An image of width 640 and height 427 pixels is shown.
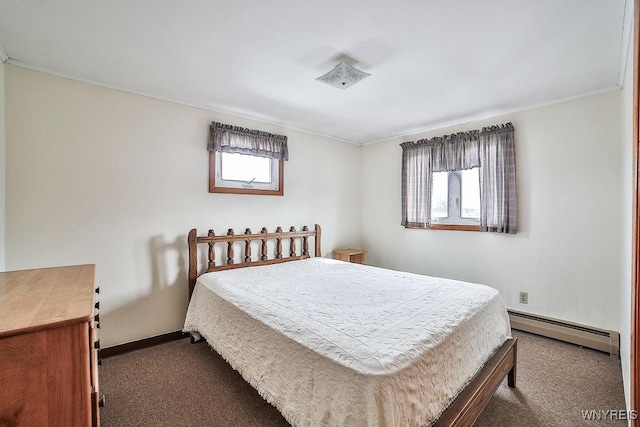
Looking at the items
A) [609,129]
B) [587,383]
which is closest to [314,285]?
[587,383]

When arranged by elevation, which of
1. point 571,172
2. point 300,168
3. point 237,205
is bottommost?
point 237,205

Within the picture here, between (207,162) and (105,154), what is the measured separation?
0.86 meters

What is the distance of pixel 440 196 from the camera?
3.64m

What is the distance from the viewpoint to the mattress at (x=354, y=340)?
3.76 feet

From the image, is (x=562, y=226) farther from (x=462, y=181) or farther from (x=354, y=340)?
(x=354, y=340)

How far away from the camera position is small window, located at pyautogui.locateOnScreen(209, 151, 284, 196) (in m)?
3.05

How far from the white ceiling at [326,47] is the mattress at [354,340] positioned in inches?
65.9

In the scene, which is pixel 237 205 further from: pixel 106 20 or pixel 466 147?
pixel 466 147

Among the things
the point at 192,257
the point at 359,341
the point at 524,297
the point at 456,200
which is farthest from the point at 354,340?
the point at 456,200

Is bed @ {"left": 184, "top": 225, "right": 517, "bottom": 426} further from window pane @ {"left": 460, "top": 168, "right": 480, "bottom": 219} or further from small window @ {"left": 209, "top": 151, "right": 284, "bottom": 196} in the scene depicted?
window pane @ {"left": 460, "top": 168, "right": 480, "bottom": 219}

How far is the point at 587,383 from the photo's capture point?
6.72 ft

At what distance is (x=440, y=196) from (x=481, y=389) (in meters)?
2.49

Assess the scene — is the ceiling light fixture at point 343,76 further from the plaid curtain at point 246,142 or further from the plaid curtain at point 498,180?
the plaid curtain at point 498,180

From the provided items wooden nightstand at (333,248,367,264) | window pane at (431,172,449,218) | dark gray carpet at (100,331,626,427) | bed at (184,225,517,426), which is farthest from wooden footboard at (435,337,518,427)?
wooden nightstand at (333,248,367,264)
